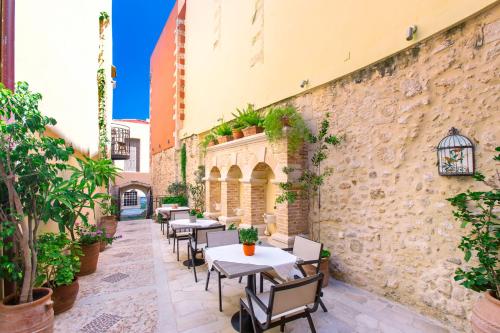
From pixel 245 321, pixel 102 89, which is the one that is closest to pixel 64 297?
pixel 245 321

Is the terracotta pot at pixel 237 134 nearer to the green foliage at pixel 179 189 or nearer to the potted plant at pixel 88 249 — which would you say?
the potted plant at pixel 88 249

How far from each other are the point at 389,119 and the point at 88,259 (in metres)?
5.20

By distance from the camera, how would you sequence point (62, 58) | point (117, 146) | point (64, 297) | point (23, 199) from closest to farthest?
point (23, 199) < point (64, 297) < point (62, 58) < point (117, 146)

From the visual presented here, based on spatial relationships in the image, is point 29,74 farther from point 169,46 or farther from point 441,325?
point 169,46

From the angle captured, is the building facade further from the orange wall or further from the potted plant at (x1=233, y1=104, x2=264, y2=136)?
the orange wall

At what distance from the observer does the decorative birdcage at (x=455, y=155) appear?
102 inches

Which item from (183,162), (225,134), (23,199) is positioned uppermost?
(225,134)

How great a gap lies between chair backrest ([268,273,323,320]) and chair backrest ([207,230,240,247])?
1.89m

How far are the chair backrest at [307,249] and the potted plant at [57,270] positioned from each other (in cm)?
279

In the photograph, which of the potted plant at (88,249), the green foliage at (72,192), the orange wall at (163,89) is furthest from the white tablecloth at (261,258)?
the orange wall at (163,89)

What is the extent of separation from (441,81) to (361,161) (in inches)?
51.8

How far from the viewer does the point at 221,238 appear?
12.8 feet

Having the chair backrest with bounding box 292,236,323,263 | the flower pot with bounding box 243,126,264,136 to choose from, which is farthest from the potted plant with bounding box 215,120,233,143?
the chair backrest with bounding box 292,236,323,263

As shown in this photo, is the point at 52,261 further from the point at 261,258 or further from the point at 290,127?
the point at 290,127
